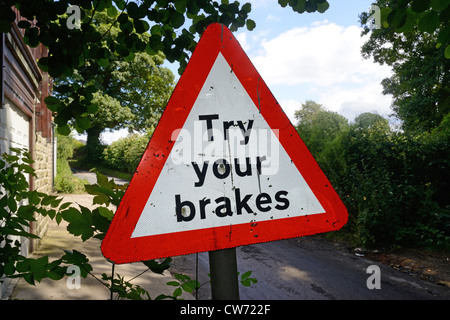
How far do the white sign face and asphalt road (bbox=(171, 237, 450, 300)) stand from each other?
10.1 feet

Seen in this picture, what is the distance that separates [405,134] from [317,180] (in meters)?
7.04

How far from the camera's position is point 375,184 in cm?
673

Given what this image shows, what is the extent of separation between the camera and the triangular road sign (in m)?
1.07

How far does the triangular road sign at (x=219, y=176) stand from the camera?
3.50 ft

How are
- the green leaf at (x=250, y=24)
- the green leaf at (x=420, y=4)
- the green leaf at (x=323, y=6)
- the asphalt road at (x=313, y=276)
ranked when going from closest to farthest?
the green leaf at (x=420, y=4), the green leaf at (x=323, y=6), the green leaf at (x=250, y=24), the asphalt road at (x=313, y=276)

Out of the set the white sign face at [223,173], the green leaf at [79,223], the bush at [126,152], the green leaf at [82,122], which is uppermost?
the bush at [126,152]

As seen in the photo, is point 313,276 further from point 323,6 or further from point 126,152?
point 126,152

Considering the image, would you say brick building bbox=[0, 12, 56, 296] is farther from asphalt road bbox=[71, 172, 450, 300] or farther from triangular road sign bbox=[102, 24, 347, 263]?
asphalt road bbox=[71, 172, 450, 300]

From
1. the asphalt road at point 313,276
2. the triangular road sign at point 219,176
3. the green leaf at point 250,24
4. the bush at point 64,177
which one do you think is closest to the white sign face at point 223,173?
the triangular road sign at point 219,176

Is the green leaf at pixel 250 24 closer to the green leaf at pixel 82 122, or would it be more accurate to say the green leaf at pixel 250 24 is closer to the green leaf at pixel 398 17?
the green leaf at pixel 398 17

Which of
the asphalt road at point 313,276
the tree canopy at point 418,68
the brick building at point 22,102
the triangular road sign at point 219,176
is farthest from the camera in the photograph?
the tree canopy at point 418,68

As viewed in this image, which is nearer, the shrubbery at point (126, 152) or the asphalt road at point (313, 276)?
the asphalt road at point (313, 276)

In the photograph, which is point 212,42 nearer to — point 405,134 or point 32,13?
point 32,13

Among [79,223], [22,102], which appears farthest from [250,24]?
[22,102]
